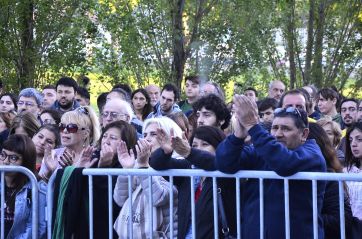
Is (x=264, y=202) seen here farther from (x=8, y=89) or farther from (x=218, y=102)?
(x=8, y=89)

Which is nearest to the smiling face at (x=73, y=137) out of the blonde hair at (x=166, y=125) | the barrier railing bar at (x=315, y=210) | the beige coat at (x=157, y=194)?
the blonde hair at (x=166, y=125)

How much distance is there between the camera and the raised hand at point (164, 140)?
664cm

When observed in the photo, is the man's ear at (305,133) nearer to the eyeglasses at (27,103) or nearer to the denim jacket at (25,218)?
the denim jacket at (25,218)

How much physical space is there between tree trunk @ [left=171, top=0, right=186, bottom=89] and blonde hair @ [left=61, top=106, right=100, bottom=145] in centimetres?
945

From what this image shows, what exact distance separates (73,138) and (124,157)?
114 centimetres

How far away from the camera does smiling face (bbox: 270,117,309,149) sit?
20.9ft

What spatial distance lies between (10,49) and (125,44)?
234 centimetres

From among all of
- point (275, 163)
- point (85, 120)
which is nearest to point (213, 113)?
point (85, 120)

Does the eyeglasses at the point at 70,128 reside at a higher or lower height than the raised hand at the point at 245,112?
lower

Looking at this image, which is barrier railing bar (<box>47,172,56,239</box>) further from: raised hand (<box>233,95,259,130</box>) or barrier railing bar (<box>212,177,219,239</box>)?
raised hand (<box>233,95,259,130</box>)

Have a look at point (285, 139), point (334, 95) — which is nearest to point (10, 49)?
point (334, 95)

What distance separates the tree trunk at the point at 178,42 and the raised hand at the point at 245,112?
39.1ft

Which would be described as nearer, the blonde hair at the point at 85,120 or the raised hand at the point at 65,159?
the raised hand at the point at 65,159

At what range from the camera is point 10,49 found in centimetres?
1677
